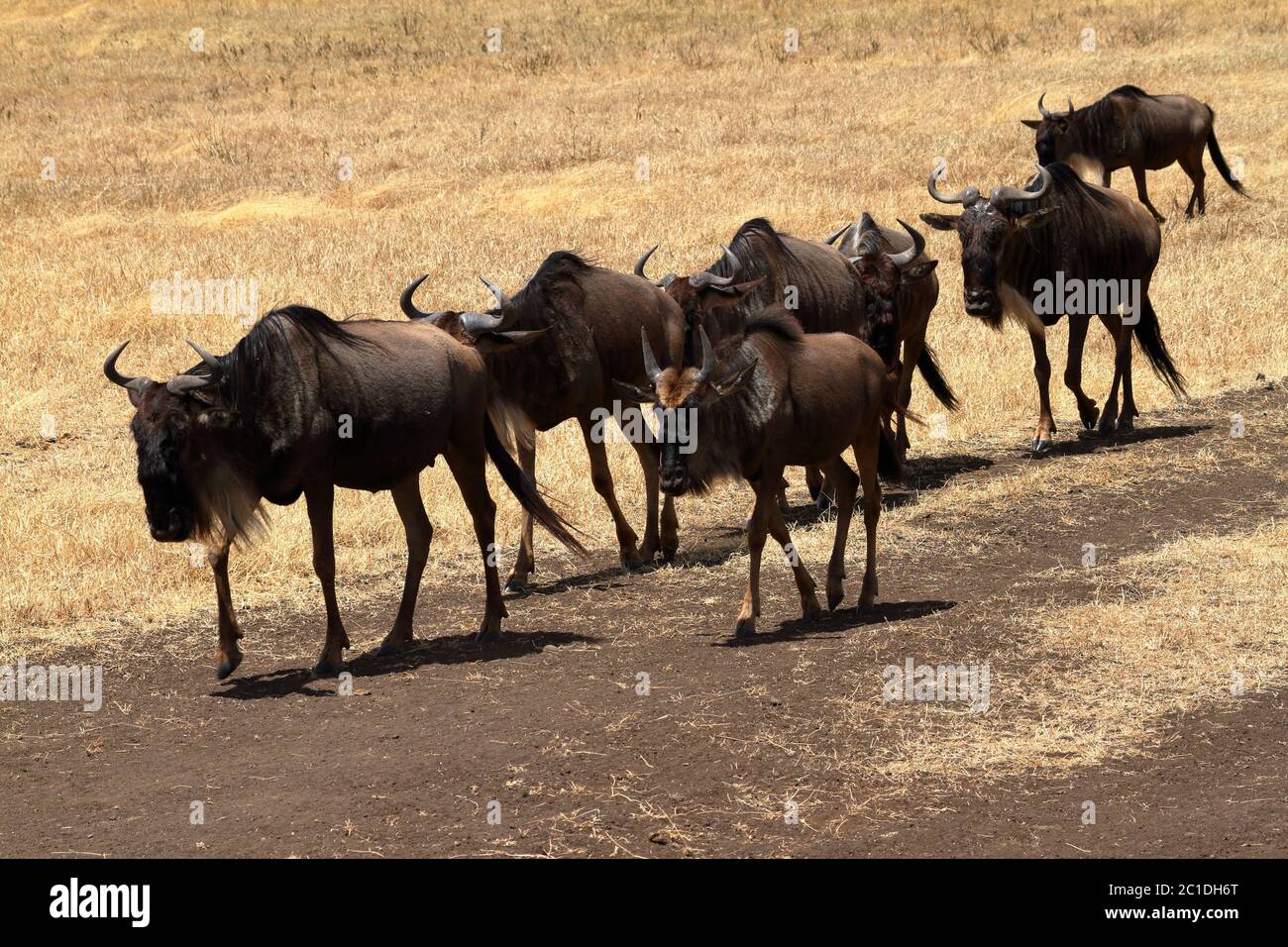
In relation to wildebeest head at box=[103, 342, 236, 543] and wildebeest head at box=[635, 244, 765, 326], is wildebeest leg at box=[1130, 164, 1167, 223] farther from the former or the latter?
wildebeest head at box=[103, 342, 236, 543]

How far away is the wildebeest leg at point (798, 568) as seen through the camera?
10273 millimetres

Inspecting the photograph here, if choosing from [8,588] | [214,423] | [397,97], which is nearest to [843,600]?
[214,423]

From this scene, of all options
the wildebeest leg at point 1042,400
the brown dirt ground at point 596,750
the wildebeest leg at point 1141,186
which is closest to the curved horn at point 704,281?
the brown dirt ground at point 596,750

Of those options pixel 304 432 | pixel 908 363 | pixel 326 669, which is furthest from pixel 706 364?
pixel 908 363

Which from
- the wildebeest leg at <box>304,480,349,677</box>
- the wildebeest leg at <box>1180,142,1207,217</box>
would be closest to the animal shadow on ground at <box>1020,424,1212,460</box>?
the wildebeest leg at <box>304,480,349,677</box>

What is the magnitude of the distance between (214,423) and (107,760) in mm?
2064

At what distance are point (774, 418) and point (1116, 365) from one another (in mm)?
7020

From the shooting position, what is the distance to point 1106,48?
38656mm

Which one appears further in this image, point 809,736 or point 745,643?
point 745,643

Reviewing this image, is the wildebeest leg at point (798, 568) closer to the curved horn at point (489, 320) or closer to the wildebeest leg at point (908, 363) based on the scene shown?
the curved horn at point (489, 320)

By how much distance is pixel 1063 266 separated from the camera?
52.6 feet

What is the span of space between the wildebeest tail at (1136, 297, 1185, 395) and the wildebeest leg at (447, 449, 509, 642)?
27.1 ft

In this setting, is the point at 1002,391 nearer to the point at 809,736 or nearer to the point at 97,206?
the point at 809,736

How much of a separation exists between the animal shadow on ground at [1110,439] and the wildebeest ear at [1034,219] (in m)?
2.05
